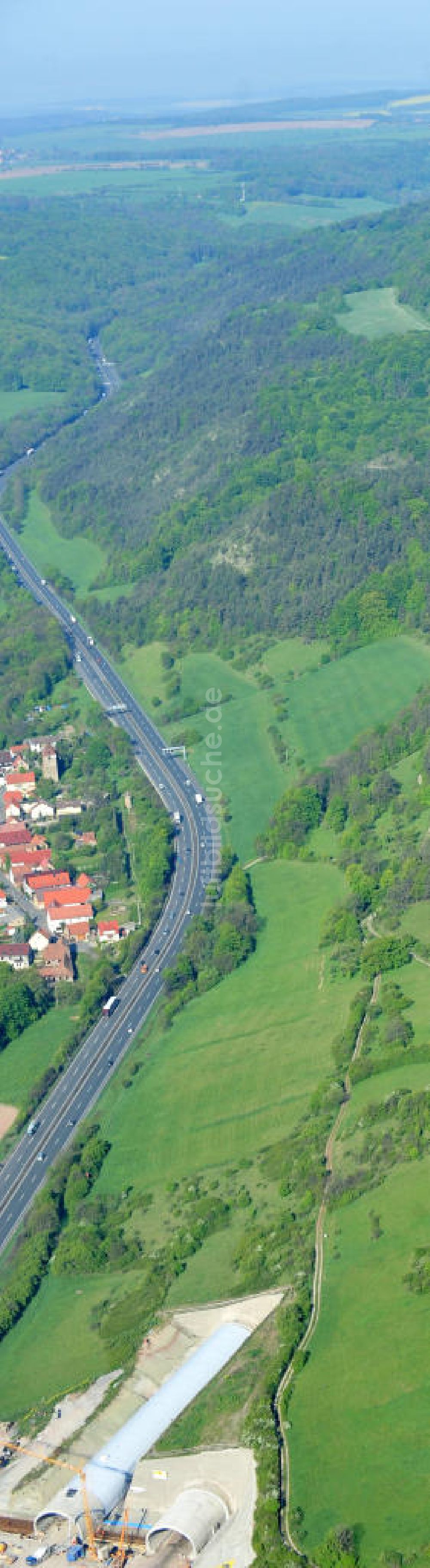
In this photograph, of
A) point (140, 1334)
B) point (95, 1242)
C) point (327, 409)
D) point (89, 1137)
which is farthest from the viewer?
point (327, 409)

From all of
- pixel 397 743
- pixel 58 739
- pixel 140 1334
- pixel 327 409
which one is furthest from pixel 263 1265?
pixel 327 409

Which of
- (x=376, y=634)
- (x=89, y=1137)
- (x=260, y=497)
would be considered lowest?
(x=89, y=1137)

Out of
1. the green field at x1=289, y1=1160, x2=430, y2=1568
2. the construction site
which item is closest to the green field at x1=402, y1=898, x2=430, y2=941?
the green field at x1=289, y1=1160, x2=430, y2=1568

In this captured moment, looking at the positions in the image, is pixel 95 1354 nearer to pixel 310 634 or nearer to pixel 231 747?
pixel 231 747

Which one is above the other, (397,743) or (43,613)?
(43,613)

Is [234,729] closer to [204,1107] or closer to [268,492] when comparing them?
[268,492]

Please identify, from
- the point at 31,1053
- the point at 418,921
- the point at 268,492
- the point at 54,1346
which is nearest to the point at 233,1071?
the point at 31,1053

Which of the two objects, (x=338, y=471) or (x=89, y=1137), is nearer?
(x=89, y=1137)
